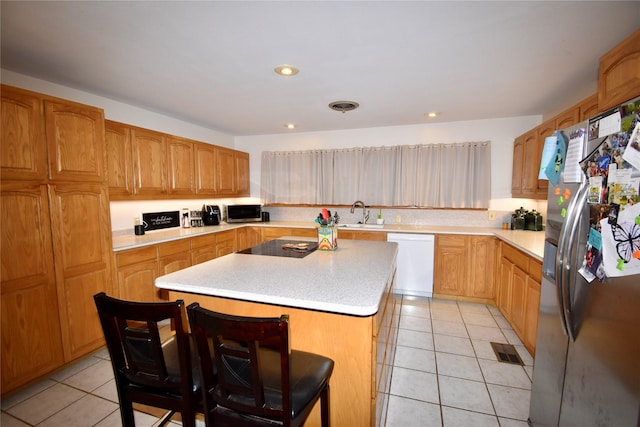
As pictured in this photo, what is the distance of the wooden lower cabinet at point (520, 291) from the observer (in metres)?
2.27

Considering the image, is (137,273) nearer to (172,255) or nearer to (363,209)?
(172,255)

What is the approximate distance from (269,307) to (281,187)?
137 inches

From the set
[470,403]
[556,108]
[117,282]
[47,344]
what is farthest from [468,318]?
[47,344]

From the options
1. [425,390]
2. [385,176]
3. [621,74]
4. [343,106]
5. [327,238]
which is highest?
[343,106]

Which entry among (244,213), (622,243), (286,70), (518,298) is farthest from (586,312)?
(244,213)

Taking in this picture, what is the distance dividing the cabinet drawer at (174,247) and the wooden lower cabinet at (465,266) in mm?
3121

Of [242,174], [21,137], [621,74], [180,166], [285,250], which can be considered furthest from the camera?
[242,174]

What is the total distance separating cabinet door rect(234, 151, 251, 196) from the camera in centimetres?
464

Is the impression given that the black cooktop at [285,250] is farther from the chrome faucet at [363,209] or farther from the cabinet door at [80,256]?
the chrome faucet at [363,209]

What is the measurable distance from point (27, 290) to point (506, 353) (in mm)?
3777

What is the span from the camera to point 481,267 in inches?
135

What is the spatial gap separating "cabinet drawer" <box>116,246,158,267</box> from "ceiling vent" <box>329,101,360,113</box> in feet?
8.12

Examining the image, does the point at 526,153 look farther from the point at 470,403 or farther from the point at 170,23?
the point at 170,23

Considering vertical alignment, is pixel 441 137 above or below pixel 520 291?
above
